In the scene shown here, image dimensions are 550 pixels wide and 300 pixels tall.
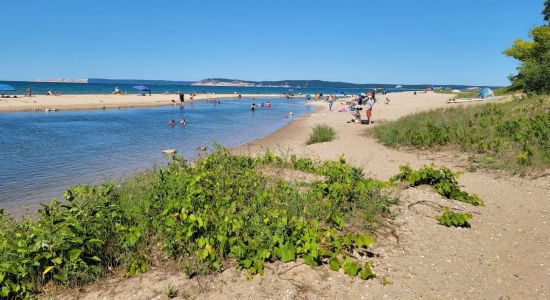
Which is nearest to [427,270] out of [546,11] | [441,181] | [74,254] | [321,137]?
[441,181]

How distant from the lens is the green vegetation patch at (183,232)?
4.16 meters

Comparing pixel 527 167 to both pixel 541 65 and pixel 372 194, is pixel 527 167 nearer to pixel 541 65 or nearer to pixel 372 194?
pixel 372 194

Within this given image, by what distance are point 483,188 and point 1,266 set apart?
8.55 meters

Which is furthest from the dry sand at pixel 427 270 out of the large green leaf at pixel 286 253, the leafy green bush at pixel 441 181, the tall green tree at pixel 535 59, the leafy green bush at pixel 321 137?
the tall green tree at pixel 535 59

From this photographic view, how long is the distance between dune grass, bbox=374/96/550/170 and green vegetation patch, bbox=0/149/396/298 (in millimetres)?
5417

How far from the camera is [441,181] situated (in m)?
7.62

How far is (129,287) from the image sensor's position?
4246 mm

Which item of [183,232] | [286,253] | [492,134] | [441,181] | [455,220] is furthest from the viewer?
[492,134]

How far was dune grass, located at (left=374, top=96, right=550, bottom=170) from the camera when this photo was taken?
30.7 feet

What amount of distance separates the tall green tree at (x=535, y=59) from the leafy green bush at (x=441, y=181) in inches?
668

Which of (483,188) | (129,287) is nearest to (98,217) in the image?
(129,287)

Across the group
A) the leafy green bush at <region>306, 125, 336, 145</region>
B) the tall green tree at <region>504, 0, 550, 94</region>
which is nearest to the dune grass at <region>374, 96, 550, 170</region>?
the leafy green bush at <region>306, 125, 336, 145</region>

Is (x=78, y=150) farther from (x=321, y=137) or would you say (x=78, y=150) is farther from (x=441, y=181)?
(x=441, y=181)

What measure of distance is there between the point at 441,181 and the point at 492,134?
5144 mm
